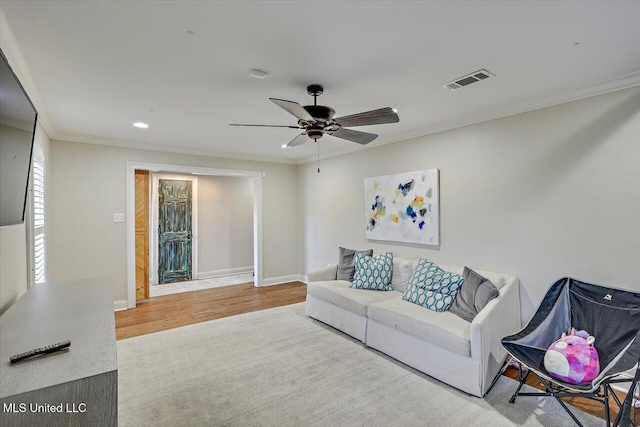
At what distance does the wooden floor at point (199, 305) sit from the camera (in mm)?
4148

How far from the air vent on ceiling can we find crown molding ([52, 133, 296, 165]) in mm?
3987

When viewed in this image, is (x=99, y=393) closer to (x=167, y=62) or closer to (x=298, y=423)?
(x=298, y=423)

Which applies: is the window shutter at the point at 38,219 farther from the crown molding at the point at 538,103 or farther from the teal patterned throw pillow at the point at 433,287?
the crown molding at the point at 538,103

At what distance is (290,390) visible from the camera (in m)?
2.60

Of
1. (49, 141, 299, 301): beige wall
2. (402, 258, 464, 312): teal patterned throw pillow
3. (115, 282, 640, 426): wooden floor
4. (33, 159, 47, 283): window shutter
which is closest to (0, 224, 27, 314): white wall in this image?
(33, 159, 47, 283): window shutter

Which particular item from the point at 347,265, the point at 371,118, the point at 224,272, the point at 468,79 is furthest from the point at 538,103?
the point at 224,272

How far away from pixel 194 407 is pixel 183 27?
2639 mm

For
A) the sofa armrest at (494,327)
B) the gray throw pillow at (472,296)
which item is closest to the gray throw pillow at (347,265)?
the gray throw pillow at (472,296)

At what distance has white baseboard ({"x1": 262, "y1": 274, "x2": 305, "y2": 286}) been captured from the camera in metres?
6.25

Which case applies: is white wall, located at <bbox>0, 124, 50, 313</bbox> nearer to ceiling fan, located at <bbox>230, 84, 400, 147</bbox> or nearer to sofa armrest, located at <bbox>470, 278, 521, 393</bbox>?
ceiling fan, located at <bbox>230, 84, 400, 147</bbox>

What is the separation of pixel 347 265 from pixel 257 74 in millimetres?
2920

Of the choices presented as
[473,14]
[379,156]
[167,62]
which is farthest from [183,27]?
[379,156]

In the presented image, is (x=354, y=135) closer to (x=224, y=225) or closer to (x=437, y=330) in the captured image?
(x=437, y=330)

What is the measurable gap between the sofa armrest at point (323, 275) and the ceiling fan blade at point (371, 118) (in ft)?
8.13
